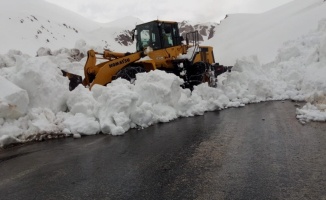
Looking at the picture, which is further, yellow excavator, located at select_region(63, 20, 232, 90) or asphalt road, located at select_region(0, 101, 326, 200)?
yellow excavator, located at select_region(63, 20, 232, 90)

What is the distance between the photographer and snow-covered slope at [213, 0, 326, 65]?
2916cm

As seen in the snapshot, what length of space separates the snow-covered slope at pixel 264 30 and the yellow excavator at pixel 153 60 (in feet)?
41.1

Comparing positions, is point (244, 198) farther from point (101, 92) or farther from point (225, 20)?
point (225, 20)

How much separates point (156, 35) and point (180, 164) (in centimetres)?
973

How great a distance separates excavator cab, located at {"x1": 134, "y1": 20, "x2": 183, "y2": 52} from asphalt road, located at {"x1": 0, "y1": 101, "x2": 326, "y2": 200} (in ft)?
21.3

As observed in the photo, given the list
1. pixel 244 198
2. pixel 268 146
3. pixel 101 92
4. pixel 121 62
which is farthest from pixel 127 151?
pixel 121 62

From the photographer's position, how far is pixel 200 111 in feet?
35.4

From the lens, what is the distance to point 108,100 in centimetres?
910

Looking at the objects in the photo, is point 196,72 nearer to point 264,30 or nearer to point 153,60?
point 153,60

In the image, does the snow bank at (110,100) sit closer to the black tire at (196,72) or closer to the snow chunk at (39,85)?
the snow chunk at (39,85)

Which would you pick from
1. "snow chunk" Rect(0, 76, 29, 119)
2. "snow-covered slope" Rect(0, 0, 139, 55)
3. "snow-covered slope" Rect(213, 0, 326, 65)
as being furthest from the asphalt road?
"snow-covered slope" Rect(0, 0, 139, 55)

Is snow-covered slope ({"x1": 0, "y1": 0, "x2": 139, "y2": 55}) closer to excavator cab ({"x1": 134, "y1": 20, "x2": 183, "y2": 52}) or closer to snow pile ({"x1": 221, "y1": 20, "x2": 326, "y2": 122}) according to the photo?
excavator cab ({"x1": 134, "y1": 20, "x2": 183, "y2": 52})

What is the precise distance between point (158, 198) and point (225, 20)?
157 feet

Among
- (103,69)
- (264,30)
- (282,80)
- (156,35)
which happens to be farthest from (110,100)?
(264,30)
